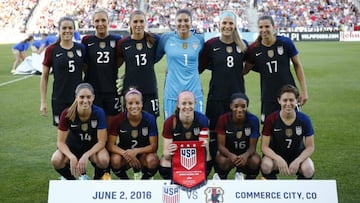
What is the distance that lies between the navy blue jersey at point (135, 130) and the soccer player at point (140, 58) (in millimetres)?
524

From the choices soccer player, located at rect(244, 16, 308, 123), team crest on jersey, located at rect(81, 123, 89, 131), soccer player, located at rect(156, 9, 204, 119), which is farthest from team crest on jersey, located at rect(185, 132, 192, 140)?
soccer player, located at rect(244, 16, 308, 123)

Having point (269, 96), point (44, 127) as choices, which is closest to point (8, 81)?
point (44, 127)

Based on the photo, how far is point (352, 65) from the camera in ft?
64.1

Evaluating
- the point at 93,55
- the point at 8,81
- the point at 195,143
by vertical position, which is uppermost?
the point at 93,55

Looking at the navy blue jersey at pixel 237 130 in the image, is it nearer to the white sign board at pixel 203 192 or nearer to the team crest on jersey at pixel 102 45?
the white sign board at pixel 203 192

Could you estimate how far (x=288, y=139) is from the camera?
5273 mm

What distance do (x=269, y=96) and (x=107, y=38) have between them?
75.1 inches

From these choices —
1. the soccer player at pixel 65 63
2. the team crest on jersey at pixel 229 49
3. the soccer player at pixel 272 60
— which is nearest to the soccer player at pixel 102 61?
the soccer player at pixel 65 63

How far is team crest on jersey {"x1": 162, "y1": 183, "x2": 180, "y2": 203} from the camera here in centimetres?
446

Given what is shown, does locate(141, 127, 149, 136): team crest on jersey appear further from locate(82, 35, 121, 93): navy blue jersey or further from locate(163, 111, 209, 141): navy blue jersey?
locate(82, 35, 121, 93): navy blue jersey

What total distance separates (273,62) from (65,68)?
A: 227 centimetres

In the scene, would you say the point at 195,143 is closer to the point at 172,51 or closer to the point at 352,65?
the point at 172,51

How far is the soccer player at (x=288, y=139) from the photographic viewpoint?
5.11 m

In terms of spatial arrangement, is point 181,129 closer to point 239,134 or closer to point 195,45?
point 239,134
